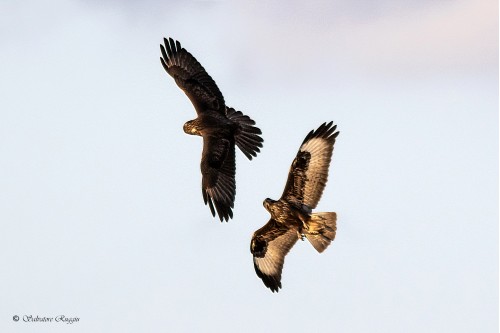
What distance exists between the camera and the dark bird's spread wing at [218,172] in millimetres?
18562

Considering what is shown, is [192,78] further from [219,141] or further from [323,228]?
[323,228]

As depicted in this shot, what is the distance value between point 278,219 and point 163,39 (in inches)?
205

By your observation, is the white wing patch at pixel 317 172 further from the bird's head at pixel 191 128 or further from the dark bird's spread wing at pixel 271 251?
the bird's head at pixel 191 128

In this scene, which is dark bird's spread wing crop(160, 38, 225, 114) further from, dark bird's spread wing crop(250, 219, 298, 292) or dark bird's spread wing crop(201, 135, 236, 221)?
dark bird's spread wing crop(250, 219, 298, 292)

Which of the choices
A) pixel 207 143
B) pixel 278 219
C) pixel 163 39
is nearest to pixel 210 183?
pixel 207 143

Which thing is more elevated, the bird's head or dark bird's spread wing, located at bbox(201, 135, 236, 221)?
the bird's head

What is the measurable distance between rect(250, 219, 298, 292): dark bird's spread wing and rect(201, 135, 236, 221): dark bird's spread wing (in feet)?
3.02

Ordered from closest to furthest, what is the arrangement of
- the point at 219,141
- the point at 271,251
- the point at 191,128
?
the point at 271,251 < the point at 219,141 < the point at 191,128

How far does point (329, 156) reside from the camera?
671 inches

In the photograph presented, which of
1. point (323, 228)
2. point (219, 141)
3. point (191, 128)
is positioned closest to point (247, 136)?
point (219, 141)

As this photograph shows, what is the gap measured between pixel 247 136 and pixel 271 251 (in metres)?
2.27

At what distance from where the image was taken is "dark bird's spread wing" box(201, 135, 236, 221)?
18562 mm

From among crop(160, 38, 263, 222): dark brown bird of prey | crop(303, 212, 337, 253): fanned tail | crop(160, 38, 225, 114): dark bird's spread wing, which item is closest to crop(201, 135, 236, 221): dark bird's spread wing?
crop(160, 38, 263, 222): dark brown bird of prey

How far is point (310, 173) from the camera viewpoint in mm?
16969
